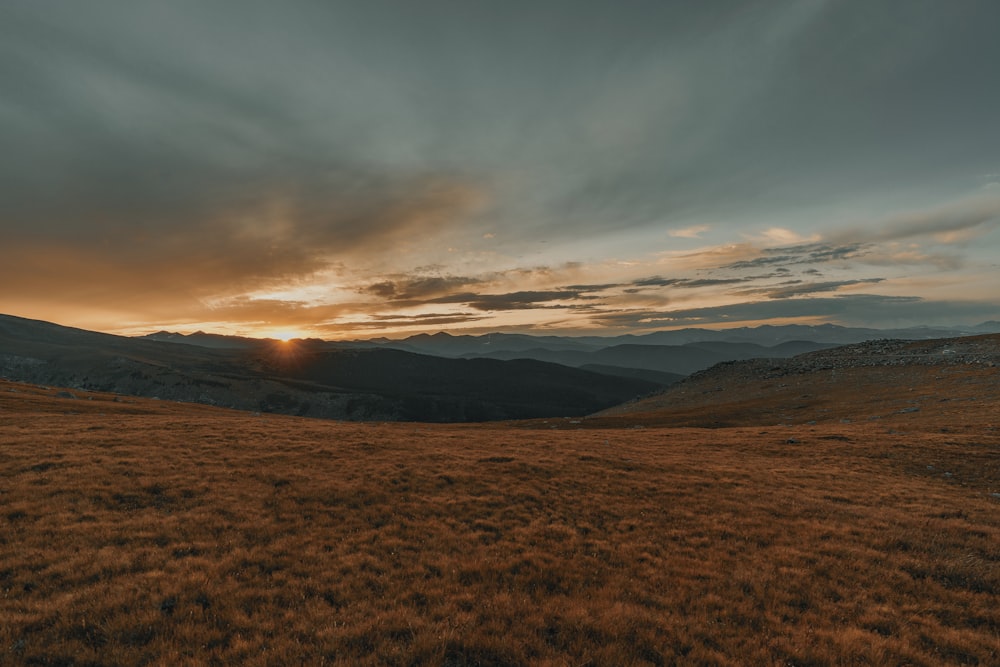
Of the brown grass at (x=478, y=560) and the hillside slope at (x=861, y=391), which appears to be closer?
the brown grass at (x=478, y=560)

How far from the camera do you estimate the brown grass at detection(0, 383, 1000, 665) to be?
9.07 meters

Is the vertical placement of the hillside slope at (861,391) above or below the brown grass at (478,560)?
below

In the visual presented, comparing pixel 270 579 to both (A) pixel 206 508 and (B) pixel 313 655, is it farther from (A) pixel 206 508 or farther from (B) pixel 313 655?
(A) pixel 206 508

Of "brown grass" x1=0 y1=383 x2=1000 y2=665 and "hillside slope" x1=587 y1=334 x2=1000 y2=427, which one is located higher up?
"brown grass" x1=0 y1=383 x2=1000 y2=665

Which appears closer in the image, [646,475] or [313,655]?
[313,655]

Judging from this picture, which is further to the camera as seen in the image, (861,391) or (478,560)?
(861,391)

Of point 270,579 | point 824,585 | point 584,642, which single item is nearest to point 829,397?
point 824,585

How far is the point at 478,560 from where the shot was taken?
13391 millimetres

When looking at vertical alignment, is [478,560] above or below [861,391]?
above

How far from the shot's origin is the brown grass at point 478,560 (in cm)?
907

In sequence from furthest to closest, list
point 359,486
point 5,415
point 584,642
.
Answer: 1. point 5,415
2. point 359,486
3. point 584,642

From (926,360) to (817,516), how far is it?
8574cm

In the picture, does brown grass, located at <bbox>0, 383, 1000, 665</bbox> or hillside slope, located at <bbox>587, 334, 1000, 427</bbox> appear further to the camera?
hillside slope, located at <bbox>587, 334, 1000, 427</bbox>

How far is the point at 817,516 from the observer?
18.3 metres
